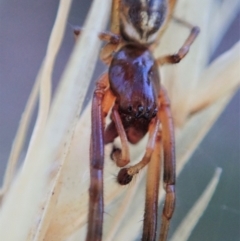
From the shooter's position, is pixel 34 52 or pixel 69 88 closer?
pixel 69 88

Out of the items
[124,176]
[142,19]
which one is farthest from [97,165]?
[142,19]

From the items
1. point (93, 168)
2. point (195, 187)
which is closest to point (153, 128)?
point (93, 168)

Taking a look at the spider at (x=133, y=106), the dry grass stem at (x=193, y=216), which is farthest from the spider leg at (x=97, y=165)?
the dry grass stem at (x=193, y=216)

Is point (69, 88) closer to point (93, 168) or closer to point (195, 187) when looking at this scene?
point (93, 168)

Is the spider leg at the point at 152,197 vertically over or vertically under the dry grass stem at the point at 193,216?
over

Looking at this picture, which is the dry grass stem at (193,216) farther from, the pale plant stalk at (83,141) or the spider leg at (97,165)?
the spider leg at (97,165)

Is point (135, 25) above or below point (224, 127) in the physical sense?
above
